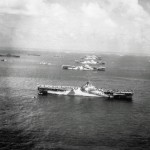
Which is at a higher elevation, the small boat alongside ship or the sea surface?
the small boat alongside ship

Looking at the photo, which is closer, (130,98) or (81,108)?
(81,108)

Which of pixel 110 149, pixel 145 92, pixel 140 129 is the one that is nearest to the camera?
pixel 110 149

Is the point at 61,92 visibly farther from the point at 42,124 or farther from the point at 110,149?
the point at 110,149

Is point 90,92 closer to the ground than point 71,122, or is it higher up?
higher up

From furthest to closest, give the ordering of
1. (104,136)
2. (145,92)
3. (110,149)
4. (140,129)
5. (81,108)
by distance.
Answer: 1. (145,92)
2. (81,108)
3. (140,129)
4. (104,136)
5. (110,149)

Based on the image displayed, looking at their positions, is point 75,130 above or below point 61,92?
below

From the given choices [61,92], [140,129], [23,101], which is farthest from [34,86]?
[140,129]

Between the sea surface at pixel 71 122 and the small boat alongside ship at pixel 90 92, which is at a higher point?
the small boat alongside ship at pixel 90 92

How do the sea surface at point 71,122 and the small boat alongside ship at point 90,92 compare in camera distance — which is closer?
the sea surface at point 71,122

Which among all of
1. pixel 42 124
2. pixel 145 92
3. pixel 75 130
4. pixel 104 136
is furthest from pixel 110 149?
pixel 145 92

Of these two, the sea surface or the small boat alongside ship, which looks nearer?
the sea surface

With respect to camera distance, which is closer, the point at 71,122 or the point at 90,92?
the point at 71,122
